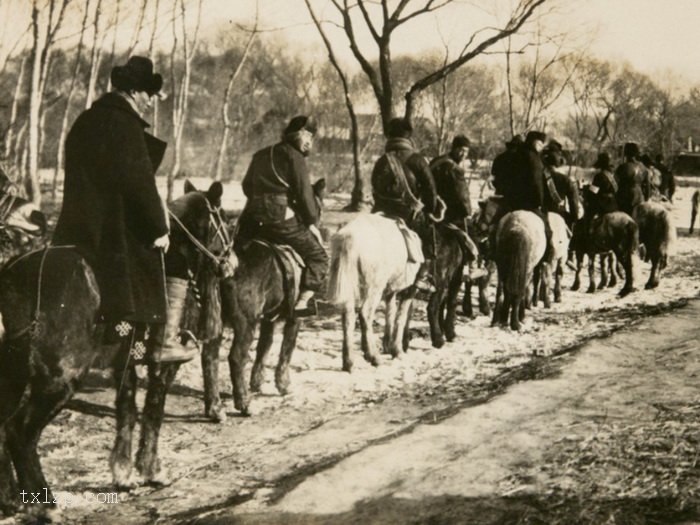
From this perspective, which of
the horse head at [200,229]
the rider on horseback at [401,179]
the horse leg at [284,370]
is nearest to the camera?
the horse head at [200,229]

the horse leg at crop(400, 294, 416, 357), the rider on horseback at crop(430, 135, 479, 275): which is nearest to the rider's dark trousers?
the horse leg at crop(400, 294, 416, 357)

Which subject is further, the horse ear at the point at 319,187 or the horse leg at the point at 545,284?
the horse leg at the point at 545,284

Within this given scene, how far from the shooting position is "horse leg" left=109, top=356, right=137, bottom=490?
219 inches

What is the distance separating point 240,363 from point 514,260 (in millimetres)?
5006

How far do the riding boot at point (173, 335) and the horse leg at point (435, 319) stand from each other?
501cm

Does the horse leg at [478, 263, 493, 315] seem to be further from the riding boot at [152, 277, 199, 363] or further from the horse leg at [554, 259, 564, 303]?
the riding boot at [152, 277, 199, 363]

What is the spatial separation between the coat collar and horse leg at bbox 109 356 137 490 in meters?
1.53

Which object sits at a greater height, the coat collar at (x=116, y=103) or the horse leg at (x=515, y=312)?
the coat collar at (x=116, y=103)

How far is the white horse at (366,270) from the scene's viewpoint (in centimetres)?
884

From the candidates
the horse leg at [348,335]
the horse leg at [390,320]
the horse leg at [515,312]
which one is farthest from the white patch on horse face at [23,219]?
the horse leg at [515,312]

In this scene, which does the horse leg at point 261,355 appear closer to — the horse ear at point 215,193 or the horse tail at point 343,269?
the horse tail at point 343,269

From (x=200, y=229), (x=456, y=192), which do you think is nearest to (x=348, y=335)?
(x=456, y=192)

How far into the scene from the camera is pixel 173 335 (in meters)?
5.75

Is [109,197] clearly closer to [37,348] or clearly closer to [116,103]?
[116,103]
